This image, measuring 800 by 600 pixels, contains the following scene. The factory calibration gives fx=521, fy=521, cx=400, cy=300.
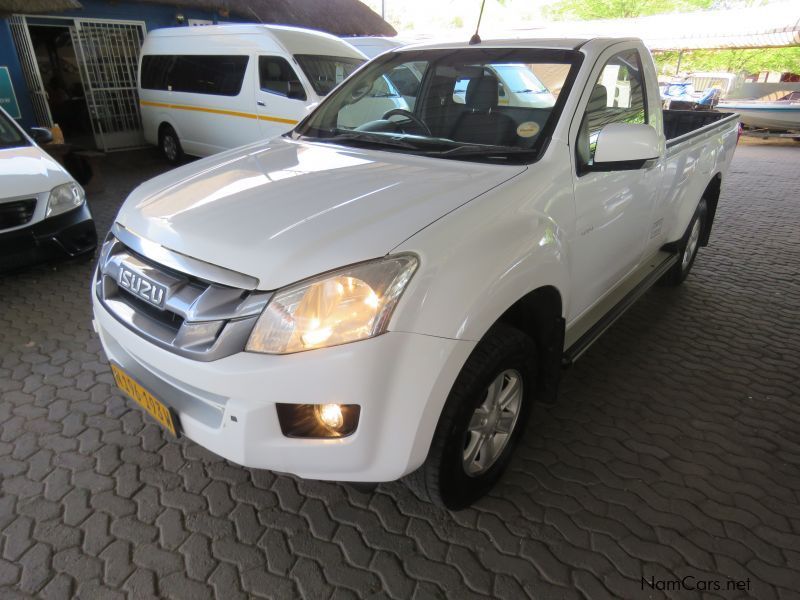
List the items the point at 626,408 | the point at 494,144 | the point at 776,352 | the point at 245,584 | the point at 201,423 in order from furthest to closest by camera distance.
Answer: the point at 776,352
the point at 626,408
the point at 494,144
the point at 245,584
the point at 201,423

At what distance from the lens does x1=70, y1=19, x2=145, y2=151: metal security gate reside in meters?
9.42

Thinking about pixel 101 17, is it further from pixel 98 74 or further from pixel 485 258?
pixel 485 258

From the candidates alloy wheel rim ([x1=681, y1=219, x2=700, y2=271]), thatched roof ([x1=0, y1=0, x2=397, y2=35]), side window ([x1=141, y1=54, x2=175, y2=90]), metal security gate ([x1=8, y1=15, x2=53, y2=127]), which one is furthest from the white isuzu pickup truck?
metal security gate ([x1=8, y1=15, x2=53, y2=127])

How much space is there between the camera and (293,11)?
12.8 metres

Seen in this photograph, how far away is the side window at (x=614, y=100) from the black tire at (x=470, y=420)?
885 millimetres

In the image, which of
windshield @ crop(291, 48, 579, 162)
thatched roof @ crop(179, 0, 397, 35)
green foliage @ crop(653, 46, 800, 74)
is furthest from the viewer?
green foliage @ crop(653, 46, 800, 74)

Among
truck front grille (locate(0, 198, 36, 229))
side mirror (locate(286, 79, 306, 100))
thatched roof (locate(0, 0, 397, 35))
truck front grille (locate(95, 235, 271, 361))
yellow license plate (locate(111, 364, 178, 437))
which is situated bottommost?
yellow license plate (locate(111, 364, 178, 437))

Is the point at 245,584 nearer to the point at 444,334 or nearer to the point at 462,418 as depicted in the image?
the point at 462,418

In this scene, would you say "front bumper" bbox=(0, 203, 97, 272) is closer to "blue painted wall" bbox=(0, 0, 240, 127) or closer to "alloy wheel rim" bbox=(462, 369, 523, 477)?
"alloy wheel rim" bbox=(462, 369, 523, 477)

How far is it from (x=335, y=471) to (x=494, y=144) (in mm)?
1510

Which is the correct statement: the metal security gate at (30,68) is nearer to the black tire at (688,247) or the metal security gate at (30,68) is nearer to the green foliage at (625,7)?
the black tire at (688,247)

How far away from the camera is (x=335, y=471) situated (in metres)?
1.62

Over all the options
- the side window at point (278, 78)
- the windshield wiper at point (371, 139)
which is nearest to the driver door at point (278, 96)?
the side window at point (278, 78)

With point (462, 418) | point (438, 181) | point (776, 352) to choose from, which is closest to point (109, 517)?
point (462, 418)
